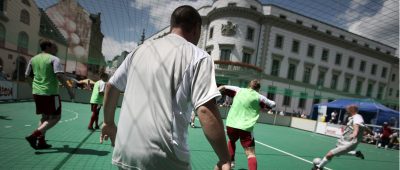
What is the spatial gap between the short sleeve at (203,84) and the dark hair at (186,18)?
0.99ft

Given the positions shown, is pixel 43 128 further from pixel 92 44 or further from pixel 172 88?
pixel 92 44

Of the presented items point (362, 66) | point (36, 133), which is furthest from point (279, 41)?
point (36, 133)

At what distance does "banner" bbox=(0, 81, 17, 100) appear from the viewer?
39.0 ft

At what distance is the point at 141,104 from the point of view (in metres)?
1.59

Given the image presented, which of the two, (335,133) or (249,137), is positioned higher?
(249,137)

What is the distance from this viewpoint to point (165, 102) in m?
1.52

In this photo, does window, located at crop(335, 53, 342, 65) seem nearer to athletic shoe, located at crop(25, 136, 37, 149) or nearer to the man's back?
the man's back

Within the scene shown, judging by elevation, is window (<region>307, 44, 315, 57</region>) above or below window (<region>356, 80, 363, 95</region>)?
above

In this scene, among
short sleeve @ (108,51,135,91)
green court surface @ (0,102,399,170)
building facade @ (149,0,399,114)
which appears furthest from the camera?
building facade @ (149,0,399,114)

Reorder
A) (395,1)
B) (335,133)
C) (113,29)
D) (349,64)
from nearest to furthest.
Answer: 1. (395,1)
2. (113,29)
3. (335,133)
4. (349,64)

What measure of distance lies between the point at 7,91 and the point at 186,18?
1412 cm

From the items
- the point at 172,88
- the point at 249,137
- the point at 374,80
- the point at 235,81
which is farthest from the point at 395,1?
the point at 374,80

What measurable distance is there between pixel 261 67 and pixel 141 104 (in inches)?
1401

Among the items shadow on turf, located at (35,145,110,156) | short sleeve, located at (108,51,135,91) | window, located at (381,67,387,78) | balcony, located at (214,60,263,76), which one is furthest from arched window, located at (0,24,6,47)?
window, located at (381,67,387,78)
